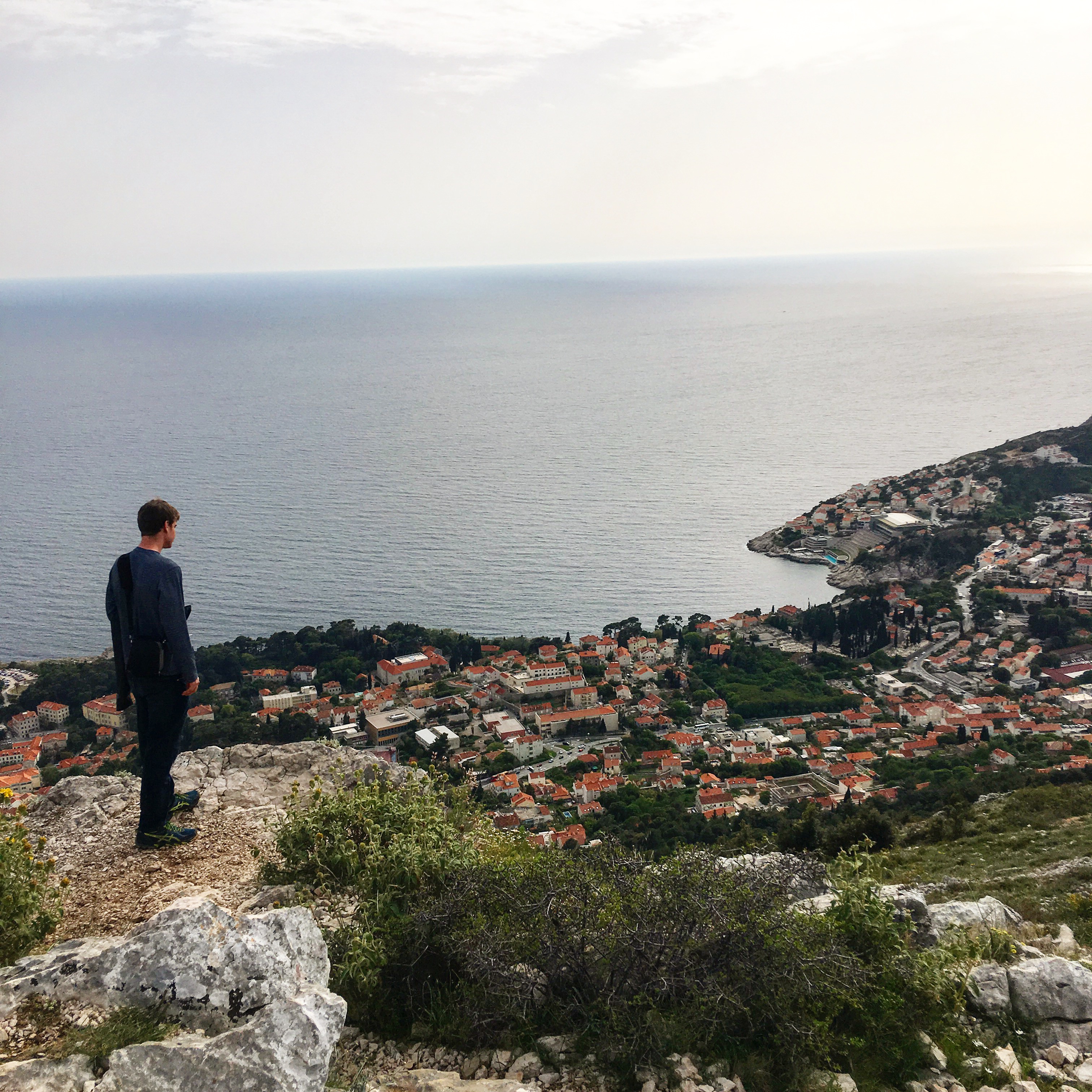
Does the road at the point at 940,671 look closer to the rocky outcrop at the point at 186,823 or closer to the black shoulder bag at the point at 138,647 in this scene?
the rocky outcrop at the point at 186,823

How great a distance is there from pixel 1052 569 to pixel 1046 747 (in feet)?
65.1

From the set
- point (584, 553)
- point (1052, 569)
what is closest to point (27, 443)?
point (584, 553)

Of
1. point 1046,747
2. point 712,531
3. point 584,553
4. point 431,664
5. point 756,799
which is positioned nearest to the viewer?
point 756,799

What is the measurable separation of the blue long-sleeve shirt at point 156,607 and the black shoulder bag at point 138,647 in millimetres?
13

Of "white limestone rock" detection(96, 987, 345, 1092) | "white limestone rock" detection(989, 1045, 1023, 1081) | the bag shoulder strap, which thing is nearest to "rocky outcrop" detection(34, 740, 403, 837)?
the bag shoulder strap

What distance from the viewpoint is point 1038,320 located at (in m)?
127

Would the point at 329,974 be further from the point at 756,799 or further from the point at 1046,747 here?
the point at 1046,747

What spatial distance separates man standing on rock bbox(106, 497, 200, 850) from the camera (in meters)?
3.91

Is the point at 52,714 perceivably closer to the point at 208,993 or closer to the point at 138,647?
the point at 138,647

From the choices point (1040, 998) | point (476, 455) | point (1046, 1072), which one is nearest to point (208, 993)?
point (1046, 1072)

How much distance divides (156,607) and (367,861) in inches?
60.4

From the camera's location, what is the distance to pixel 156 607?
3932 mm

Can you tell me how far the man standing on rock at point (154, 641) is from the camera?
12.8 feet

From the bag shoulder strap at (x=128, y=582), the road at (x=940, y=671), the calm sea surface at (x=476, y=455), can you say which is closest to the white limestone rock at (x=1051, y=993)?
the bag shoulder strap at (x=128, y=582)
